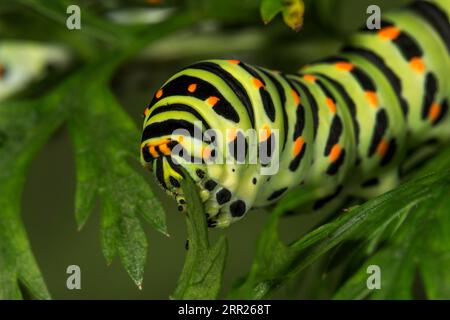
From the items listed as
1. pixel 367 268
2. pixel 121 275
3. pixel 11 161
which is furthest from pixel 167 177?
pixel 121 275

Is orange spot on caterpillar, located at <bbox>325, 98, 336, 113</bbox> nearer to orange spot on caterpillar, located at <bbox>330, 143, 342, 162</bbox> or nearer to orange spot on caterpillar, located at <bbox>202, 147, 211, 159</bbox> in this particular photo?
orange spot on caterpillar, located at <bbox>330, 143, 342, 162</bbox>

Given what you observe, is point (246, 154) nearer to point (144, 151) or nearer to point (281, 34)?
point (144, 151)

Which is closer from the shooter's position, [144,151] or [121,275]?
[144,151]

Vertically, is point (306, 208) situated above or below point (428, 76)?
below

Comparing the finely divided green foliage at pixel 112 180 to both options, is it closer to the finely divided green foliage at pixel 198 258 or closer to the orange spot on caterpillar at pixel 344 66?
the finely divided green foliage at pixel 198 258

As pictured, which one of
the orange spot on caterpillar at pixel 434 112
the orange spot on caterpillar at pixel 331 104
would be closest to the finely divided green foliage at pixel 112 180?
the orange spot on caterpillar at pixel 331 104

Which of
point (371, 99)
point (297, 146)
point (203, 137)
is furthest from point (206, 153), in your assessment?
point (371, 99)

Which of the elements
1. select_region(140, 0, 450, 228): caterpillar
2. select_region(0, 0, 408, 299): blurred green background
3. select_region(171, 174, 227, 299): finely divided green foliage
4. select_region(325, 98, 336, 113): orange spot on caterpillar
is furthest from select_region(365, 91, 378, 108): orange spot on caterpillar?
select_region(171, 174, 227, 299): finely divided green foliage
